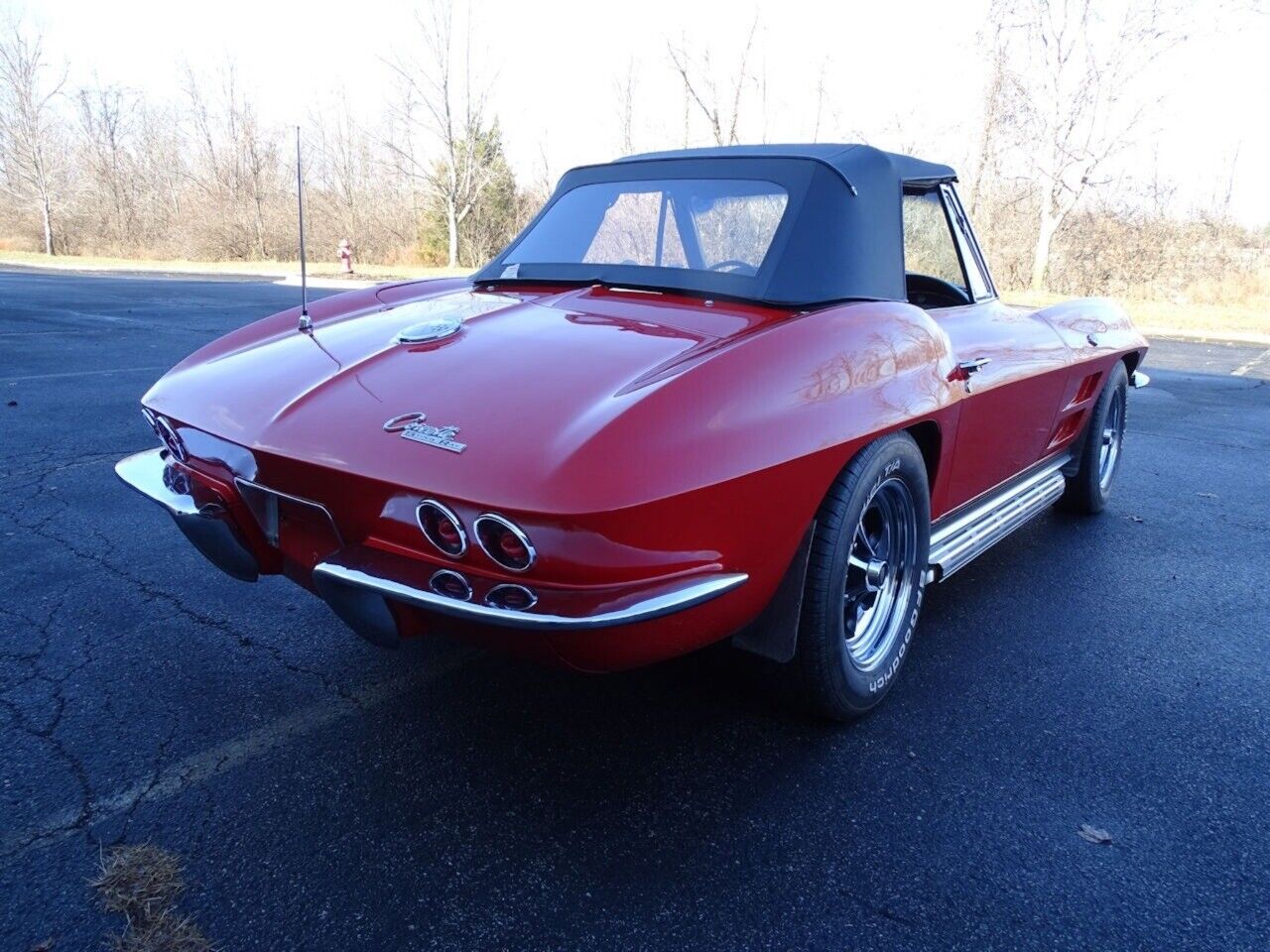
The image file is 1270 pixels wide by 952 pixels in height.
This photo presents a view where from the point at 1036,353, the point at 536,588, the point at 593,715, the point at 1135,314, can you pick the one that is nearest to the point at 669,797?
the point at 593,715

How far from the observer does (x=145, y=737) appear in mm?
2312

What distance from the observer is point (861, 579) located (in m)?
2.62

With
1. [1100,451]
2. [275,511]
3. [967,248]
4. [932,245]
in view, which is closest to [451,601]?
[275,511]

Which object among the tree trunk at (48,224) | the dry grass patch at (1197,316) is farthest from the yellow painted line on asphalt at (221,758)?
the tree trunk at (48,224)

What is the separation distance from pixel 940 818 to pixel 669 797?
65 cm

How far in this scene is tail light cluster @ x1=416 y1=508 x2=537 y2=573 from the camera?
1.67m

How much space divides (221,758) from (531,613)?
112cm

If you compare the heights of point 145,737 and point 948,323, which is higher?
point 948,323

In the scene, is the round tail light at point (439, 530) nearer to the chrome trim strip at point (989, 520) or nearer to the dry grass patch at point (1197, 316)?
the chrome trim strip at point (989, 520)

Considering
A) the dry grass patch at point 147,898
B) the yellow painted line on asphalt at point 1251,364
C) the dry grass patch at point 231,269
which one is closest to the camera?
the dry grass patch at point 147,898

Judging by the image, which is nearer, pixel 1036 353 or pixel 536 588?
pixel 536 588

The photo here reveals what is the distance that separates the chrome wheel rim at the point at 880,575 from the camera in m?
2.59

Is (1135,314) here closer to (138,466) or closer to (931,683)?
(931,683)

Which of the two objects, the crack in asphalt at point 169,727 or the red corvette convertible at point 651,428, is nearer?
the red corvette convertible at point 651,428
